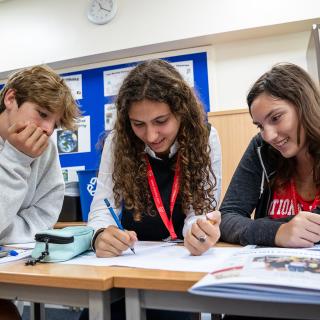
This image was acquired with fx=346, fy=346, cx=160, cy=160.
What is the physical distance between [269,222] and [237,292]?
0.41 meters

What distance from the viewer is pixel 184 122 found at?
3.79 ft

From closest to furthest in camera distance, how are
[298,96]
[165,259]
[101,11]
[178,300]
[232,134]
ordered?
[178,300]
[165,259]
[298,96]
[232,134]
[101,11]

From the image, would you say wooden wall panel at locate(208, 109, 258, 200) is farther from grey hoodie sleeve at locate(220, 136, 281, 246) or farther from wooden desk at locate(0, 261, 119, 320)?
wooden desk at locate(0, 261, 119, 320)

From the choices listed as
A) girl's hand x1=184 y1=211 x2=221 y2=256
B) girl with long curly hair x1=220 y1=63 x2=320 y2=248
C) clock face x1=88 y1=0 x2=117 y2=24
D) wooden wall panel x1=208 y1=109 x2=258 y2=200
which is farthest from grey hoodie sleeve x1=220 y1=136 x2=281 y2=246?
clock face x1=88 y1=0 x2=117 y2=24

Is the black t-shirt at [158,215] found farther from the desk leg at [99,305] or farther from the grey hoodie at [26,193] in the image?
the desk leg at [99,305]

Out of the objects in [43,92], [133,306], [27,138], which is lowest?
[133,306]

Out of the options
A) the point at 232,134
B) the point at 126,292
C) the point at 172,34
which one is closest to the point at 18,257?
the point at 126,292

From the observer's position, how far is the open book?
45 centimetres

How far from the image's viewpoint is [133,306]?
0.60 meters

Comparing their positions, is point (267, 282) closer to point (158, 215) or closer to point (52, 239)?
point (52, 239)

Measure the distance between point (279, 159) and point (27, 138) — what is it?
2.60 ft

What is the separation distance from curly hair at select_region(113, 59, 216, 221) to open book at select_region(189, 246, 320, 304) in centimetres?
54

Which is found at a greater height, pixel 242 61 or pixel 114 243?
pixel 242 61

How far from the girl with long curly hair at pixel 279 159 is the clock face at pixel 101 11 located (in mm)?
1788
